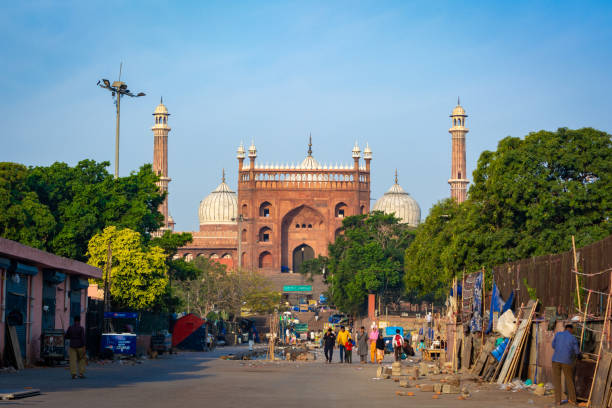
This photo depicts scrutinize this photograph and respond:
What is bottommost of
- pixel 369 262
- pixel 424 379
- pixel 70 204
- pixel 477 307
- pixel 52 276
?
pixel 424 379

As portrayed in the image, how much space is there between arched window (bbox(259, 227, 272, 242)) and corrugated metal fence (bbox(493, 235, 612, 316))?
2836 inches

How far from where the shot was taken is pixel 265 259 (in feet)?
307

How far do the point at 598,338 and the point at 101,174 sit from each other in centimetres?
3247

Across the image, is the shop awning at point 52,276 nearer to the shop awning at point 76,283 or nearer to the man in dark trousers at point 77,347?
the shop awning at point 76,283

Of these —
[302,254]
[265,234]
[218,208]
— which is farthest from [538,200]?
[218,208]

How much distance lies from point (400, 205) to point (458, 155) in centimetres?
1451

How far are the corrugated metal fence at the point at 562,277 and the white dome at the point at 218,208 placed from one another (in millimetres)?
83776

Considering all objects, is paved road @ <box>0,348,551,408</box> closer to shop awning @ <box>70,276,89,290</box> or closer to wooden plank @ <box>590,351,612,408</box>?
wooden plank @ <box>590,351,612,408</box>

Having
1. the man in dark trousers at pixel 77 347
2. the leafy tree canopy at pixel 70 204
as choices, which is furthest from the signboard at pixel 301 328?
the man in dark trousers at pixel 77 347

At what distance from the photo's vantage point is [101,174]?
44156 mm

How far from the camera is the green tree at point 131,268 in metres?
36.8

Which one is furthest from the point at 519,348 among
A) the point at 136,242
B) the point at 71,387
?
the point at 136,242

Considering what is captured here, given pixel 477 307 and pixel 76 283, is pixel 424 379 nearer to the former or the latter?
pixel 477 307

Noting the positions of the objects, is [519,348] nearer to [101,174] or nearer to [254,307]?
[101,174]
